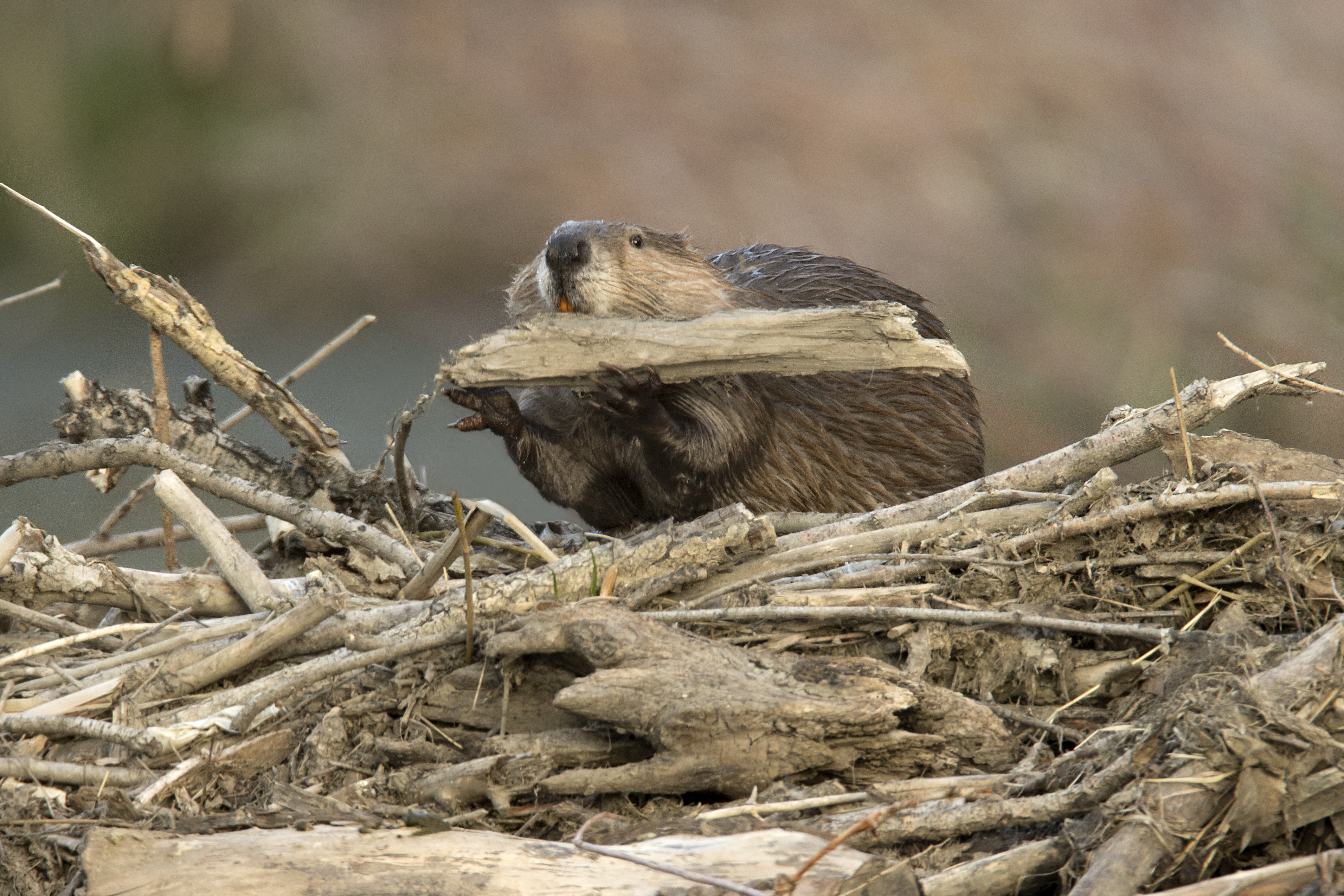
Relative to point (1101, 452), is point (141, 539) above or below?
above

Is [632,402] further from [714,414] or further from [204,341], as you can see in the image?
[204,341]

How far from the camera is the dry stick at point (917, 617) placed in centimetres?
136

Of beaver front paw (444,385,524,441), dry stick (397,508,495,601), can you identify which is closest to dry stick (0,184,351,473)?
beaver front paw (444,385,524,441)

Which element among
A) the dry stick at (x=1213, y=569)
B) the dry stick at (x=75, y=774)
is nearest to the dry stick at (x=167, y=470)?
the dry stick at (x=75, y=774)

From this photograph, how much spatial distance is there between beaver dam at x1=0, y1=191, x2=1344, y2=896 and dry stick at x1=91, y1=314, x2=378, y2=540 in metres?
0.33

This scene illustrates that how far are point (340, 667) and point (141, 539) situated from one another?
44.1 inches

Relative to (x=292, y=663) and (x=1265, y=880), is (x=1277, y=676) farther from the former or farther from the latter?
(x=292, y=663)

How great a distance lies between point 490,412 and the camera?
2.03 metres

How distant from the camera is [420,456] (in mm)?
2729

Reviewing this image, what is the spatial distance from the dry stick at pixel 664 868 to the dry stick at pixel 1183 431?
0.93 m

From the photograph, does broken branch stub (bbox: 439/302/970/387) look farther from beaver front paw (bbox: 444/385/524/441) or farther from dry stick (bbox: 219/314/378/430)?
dry stick (bbox: 219/314/378/430)

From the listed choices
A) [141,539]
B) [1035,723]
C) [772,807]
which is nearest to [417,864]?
[772,807]

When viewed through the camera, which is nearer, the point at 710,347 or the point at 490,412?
the point at 710,347

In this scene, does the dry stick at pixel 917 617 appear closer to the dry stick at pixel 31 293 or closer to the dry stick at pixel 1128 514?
the dry stick at pixel 1128 514
